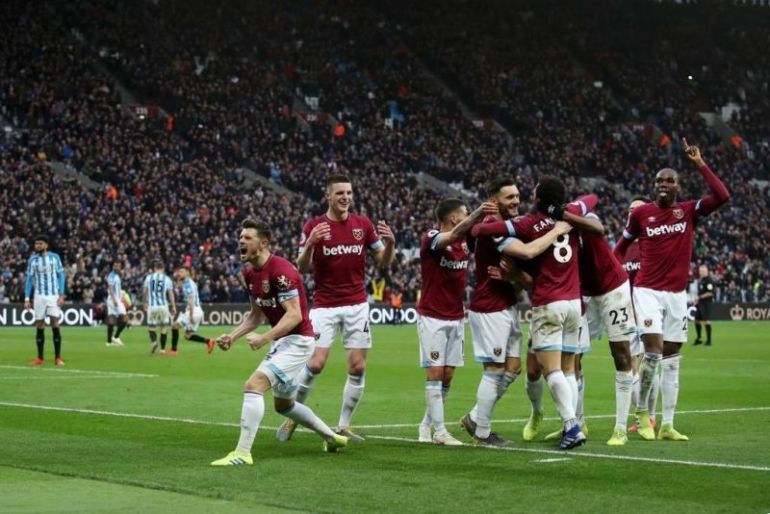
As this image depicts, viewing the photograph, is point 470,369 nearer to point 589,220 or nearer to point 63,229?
point 589,220

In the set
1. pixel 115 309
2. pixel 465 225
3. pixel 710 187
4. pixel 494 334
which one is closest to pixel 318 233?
pixel 465 225

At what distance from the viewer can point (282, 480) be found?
34.1 feet

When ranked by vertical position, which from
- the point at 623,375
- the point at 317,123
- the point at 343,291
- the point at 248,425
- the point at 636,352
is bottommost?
the point at 248,425

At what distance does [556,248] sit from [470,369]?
1384 cm

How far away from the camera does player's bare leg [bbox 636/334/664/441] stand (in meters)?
13.6

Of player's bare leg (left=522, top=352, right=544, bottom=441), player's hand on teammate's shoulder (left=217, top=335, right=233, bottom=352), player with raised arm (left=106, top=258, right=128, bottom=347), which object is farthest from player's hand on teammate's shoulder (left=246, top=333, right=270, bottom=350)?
player with raised arm (left=106, top=258, right=128, bottom=347)

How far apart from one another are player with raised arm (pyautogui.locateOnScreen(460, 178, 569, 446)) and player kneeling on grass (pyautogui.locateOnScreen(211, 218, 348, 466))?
1605 mm

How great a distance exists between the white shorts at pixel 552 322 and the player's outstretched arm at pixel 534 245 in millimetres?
578

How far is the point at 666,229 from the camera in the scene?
1389cm

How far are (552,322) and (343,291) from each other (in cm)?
246

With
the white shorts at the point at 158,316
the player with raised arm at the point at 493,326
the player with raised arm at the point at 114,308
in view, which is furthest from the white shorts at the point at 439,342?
the player with raised arm at the point at 114,308

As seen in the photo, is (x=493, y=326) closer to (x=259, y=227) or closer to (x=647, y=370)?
(x=647, y=370)

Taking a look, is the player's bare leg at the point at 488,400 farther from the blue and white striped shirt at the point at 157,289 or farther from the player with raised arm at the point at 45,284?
the blue and white striped shirt at the point at 157,289

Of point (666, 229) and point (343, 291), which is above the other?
point (666, 229)
